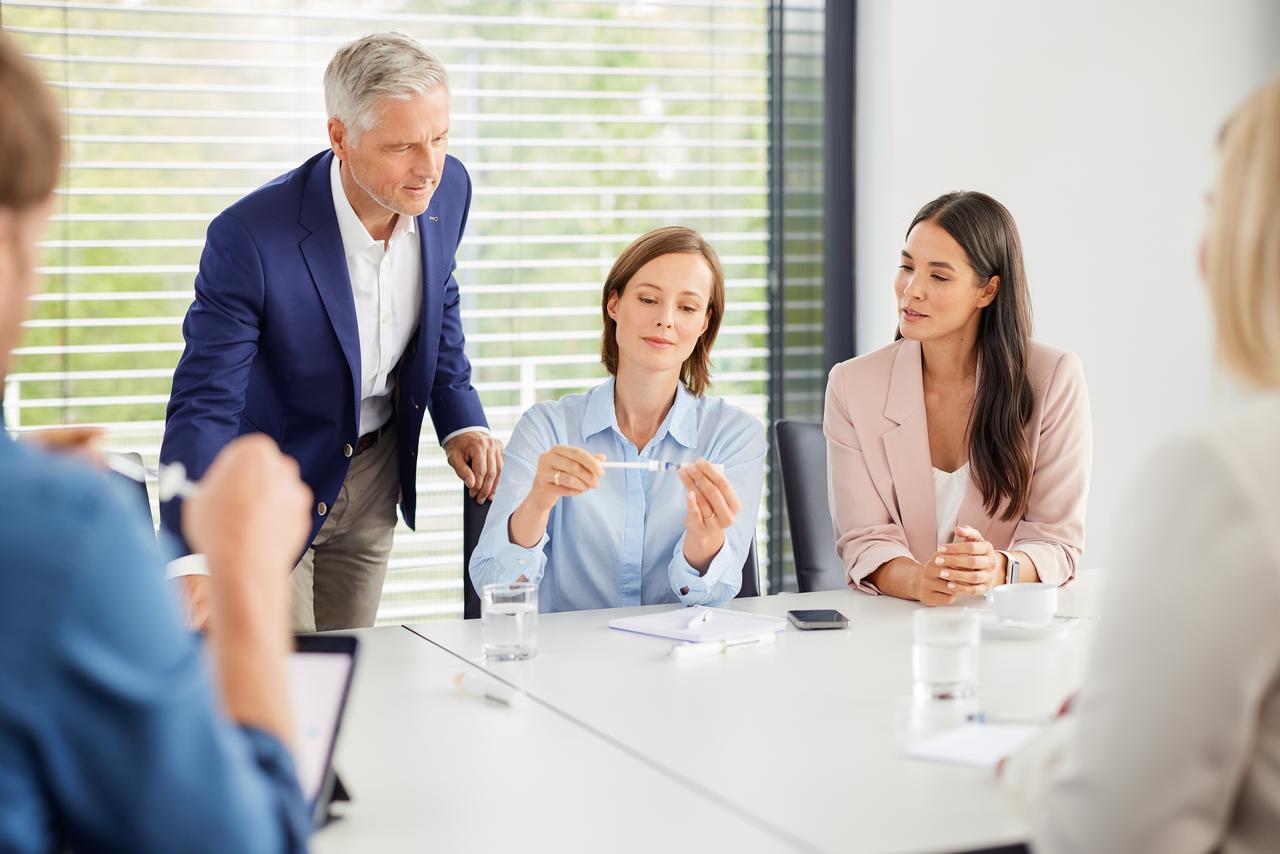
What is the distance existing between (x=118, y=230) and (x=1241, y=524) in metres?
3.04

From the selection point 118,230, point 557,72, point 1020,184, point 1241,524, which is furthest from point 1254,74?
point 1241,524

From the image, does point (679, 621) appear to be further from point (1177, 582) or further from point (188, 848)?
point (188, 848)

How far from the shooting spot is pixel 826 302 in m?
4.00

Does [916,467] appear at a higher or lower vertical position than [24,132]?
lower

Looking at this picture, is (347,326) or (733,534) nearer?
(733,534)

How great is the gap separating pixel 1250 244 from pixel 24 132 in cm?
88

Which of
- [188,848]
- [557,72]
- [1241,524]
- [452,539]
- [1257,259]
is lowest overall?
[452,539]

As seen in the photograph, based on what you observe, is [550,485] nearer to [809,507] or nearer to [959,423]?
[809,507]

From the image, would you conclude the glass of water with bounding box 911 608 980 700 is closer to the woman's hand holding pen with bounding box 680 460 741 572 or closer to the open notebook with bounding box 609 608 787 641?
the open notebook with bounding box 609 608 787 641

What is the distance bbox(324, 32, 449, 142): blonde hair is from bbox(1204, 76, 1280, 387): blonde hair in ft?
5.97

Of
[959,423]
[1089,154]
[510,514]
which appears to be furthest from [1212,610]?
[1089,154]

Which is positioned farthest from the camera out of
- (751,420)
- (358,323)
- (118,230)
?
(118,230)

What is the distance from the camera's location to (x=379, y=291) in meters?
2.76

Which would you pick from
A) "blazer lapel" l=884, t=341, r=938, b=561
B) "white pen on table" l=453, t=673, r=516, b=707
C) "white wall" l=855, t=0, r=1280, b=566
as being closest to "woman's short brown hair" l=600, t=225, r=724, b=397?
"blazer lapel" l=884, t=341, r=938, b=561
